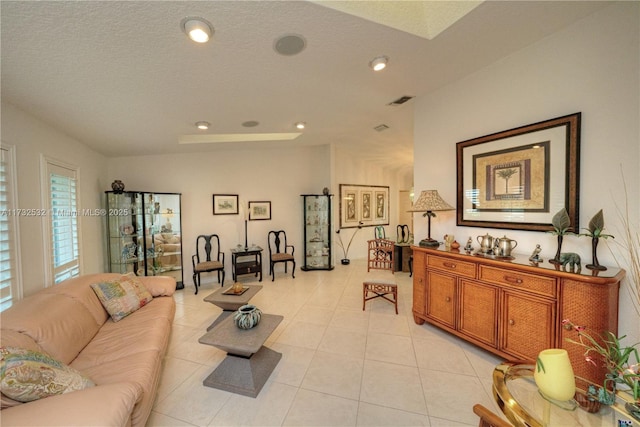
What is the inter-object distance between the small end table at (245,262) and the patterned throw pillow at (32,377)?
3.23 m

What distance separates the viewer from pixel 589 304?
1606mm

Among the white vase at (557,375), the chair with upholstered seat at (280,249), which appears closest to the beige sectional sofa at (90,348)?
the white vase at (557,375)

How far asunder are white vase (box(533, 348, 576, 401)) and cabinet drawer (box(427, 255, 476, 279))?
1302mm

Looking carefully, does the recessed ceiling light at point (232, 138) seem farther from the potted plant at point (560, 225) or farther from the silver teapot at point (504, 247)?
the potted plant at point (560, 225)

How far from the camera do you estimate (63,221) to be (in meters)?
2.82

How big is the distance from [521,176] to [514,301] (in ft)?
3.73

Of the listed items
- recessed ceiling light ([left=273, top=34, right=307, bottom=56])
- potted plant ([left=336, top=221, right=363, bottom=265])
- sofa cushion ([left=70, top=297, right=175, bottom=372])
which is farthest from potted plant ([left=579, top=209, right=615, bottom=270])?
potted plant ([left=336, top=221, right=363, bottom=265])

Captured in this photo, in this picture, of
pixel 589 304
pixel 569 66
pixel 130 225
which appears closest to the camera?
pixel 589 304

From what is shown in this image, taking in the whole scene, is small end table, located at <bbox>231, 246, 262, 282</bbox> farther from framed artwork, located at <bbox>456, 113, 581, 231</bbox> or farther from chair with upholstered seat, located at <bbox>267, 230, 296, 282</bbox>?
framed artwork, located at <bbox>456, 113, 581, 231</bbox>

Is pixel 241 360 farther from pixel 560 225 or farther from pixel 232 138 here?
pixel 232 138

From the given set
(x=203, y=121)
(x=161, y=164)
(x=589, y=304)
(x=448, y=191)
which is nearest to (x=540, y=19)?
(x=448, y=191)

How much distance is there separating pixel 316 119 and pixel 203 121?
1.50 metres

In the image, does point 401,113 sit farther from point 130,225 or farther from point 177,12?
point 130,225

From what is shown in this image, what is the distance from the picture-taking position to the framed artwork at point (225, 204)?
16.0 feet
